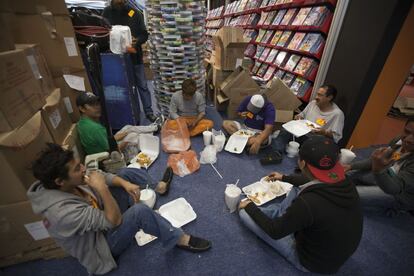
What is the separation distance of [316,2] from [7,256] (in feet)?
14.1

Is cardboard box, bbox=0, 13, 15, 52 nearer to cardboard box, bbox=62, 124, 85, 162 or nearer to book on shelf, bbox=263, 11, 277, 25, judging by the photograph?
cardboard box, bbox=62, 124, 85, 162

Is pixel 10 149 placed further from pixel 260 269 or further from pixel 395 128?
pixel 395 128

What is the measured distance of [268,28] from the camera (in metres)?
4.07

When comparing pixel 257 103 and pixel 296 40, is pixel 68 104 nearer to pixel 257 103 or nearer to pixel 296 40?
pixel 257 103

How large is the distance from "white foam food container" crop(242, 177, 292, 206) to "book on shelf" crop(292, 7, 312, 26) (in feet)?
8.60

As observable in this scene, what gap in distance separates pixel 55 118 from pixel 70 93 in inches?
19.6

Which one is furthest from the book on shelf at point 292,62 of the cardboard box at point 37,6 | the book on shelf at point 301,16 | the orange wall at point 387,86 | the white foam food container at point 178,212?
the cardboard box at point 37,6

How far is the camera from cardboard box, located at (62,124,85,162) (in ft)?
5.67

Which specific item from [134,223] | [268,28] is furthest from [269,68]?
[134,223]

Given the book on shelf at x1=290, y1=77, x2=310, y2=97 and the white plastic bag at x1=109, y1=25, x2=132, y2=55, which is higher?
the white plastic bag at x1=109, y1=25, x2=132, y2=55

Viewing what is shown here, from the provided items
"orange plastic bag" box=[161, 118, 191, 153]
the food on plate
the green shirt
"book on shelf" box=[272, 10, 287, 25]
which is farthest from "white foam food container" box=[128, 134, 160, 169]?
"book on shelf" box=[272, 10, 287, 25]

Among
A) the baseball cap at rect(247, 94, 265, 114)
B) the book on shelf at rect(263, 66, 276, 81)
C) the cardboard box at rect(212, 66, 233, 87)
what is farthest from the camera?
the book on shelf at rect(263, 66, 276, 81)

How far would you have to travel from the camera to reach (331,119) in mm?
2383

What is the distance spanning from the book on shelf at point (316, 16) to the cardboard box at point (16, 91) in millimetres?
3329
